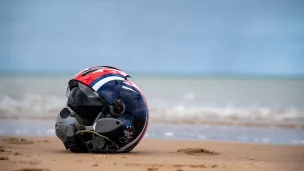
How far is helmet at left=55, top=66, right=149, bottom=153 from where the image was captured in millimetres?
9078

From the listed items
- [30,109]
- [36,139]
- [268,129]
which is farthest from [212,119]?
[36,139]

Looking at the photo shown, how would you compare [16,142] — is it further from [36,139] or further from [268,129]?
[268,129]

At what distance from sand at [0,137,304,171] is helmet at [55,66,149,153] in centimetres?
25

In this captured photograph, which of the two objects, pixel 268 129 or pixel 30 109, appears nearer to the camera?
pixel 268 129

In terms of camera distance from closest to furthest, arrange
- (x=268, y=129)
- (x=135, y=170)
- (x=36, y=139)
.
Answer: (x=135, y=170)
(x=36, y=139)
(x=268, y=129)

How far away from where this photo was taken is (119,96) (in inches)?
359

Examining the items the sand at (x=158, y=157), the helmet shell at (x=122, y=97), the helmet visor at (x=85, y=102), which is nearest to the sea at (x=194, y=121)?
the sand at (x=158, y=157)

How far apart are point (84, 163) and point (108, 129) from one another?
1.02 m

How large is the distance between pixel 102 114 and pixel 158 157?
3.39 ft

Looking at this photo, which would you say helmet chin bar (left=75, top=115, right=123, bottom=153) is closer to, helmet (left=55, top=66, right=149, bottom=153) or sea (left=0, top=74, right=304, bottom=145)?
helmet (left=55, top=66, right=149, bottom=153)

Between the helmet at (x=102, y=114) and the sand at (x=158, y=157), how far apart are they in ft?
0.83

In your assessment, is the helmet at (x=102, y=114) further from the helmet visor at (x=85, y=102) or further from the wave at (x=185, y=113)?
the wave at (x=185, y=113)

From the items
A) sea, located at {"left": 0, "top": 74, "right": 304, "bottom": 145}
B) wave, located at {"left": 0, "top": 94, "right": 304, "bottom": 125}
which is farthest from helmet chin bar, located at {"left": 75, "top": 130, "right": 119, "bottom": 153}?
wave, located at {"left": 0, "top": 94, "right": 304, "bottom": 125}

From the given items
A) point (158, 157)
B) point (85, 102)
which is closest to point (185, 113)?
point (158, 157)
